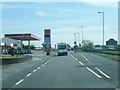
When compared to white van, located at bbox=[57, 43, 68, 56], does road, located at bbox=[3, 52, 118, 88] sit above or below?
below

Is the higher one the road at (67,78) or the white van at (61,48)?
the white van at (61,48)

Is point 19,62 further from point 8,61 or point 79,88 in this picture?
point 79,88

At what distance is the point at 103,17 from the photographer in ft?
213

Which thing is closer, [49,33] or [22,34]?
[49,33]

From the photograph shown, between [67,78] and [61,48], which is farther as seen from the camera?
[61,48]

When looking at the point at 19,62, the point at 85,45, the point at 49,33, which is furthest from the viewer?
the point at 85,45

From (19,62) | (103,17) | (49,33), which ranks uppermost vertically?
(103,17)

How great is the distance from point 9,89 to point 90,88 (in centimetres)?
350

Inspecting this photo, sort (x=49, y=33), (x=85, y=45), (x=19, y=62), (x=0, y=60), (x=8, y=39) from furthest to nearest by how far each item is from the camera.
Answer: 1. (x=85, y=45)
2. (x=8, y=39)
3. (x=49, y=33)
4. (x=19, y=62)
5. (x=0, y=60)

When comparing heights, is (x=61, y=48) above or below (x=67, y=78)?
above

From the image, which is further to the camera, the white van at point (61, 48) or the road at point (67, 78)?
the white van at point (61, 48)

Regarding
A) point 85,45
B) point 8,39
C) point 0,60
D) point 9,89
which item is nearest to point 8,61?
point 0,60

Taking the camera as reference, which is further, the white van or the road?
the white van

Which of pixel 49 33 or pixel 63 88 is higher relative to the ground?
pixel 49 33
